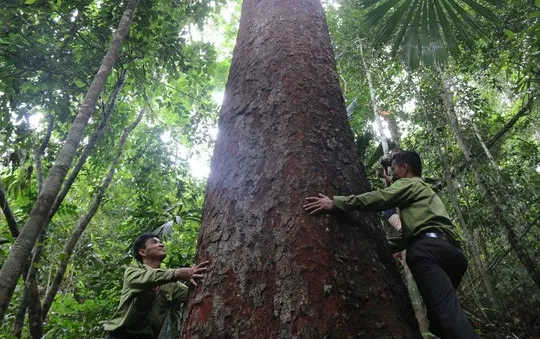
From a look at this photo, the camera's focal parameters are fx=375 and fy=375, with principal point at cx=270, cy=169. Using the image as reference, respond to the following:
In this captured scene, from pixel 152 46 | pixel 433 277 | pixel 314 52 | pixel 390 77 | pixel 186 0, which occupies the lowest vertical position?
pixel 433 277

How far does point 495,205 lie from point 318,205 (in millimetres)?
5074

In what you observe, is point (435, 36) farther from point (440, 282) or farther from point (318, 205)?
point (318, 205)

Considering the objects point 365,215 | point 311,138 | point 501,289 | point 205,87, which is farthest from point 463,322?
point 205,87

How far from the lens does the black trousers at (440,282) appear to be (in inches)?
70.7

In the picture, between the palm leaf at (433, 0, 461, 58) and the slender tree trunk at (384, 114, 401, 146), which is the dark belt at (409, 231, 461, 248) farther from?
the slender tree trunk at (384, 114, 401, 146)

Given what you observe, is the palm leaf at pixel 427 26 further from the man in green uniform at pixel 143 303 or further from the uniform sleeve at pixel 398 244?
the man in green uniform at pixel 143 303

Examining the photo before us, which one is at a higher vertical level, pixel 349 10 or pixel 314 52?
pixel 349 10

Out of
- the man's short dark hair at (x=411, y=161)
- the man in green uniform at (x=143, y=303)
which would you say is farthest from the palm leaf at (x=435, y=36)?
the man in green uniform at (x=143, y=303)

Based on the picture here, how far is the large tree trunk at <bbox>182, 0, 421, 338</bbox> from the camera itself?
1285 mm

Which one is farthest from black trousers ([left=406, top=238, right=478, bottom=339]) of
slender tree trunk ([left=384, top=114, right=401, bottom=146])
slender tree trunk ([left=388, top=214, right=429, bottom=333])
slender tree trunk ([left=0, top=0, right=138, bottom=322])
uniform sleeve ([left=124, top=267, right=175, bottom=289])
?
slender tree trunk ([left=384, top=114, right=401, bottom=146])

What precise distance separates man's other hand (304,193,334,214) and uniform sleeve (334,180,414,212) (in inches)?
1.1

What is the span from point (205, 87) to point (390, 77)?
3.69 meters

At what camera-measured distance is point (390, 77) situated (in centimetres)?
755

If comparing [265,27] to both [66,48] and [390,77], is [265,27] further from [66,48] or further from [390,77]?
[390,77]
